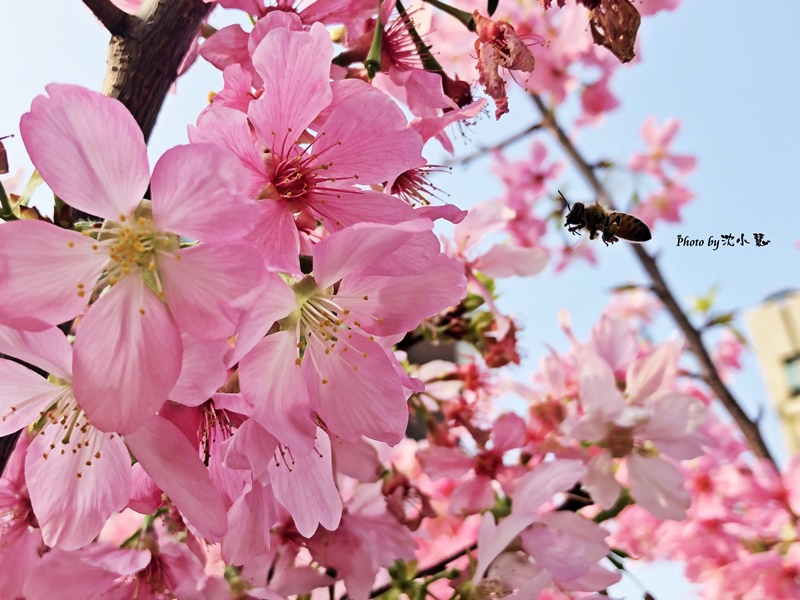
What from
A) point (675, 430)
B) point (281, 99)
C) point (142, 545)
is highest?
point (675, 430)

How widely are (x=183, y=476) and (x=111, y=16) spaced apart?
47cm

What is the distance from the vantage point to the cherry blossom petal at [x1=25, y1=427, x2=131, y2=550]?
56cm

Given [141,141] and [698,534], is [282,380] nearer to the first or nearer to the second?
[141,141]

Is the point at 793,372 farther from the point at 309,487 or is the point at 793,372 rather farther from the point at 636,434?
the point at 309,487

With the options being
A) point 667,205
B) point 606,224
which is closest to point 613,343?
point 606,224

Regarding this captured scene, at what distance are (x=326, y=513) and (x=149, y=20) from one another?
0.53 m

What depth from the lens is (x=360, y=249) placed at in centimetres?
50

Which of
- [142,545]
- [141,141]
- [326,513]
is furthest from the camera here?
[142,545]

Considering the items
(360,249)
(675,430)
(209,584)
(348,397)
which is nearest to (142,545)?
(209,584)

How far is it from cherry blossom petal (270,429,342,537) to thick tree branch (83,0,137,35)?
0.46m

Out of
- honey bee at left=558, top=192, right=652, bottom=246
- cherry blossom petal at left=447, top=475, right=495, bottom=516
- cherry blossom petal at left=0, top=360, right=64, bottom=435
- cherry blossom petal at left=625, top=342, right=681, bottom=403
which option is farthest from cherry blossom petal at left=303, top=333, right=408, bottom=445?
cherry blossom petal at left=625, top=342, right=681, bottom=403

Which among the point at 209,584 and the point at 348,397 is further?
the point at 209,584

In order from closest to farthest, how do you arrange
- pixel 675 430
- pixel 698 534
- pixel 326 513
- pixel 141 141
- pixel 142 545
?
pixel 141 141 → pixel 326 513 → pixel 142 545 → pixel 675 430 → pixel 698 534

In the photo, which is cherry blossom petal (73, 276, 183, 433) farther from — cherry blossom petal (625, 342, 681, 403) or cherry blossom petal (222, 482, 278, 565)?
cherry blossom petal (625, 342, 681, 403)
